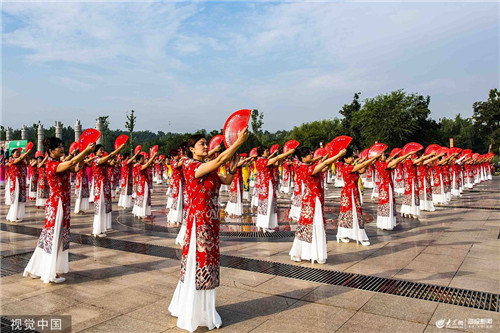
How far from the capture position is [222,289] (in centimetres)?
491

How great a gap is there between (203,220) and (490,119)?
5496 cm

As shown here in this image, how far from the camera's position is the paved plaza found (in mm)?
3906

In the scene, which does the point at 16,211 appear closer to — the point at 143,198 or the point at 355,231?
the point at 143,198

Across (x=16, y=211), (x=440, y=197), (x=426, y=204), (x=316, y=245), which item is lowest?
(x=316, y=245)

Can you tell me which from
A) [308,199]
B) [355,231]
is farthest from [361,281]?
[355,231]

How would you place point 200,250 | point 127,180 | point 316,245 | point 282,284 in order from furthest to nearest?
1. point 127,180
2. point 316,245
3. point 282,284
4. point 200,250

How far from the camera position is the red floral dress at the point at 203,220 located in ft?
12.4

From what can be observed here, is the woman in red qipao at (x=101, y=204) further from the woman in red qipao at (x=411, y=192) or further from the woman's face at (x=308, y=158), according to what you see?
the woman in red qipao at (x=411, y=192)

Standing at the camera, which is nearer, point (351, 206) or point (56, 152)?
point (56, 152)

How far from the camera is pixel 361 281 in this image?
17.2ft

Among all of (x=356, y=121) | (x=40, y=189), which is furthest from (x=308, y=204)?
(x=356, y=121)

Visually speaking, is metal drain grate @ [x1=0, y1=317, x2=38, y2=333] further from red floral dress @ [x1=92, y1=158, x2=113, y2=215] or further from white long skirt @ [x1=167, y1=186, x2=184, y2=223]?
white long skirt @ [x1=167, y1=186, x2=184, y2=223]

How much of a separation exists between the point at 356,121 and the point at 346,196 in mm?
41191

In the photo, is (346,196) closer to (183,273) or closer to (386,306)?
(386,306)
